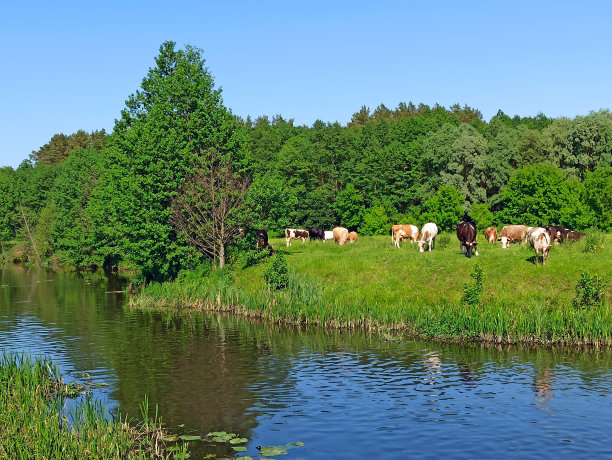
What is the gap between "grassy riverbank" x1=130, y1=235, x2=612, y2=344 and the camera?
37.6 metres

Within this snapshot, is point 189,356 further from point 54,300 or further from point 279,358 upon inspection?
point 54,300

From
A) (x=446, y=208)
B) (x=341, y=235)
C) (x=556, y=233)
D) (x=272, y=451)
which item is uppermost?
(x=446, y=208)

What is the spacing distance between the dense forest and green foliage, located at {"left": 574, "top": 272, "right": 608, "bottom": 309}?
32.0 metres

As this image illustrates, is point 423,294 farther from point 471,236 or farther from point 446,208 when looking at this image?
point 446,208

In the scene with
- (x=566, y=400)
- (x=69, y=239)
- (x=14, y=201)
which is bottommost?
(x=566, y=400)

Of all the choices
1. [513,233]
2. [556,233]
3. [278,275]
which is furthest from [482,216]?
[278,275]

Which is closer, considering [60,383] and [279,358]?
[60,383]

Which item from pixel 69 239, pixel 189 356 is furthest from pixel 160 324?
pixel 69 239

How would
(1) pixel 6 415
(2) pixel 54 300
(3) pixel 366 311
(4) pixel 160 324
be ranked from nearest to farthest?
(1) pixel 6 415, (3) pixel 366 311, (4) pixel 160 324, (2) pixel 54 300

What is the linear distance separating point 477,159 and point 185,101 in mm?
61891

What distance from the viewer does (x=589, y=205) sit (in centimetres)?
9875

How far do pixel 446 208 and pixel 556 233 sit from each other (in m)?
44.7

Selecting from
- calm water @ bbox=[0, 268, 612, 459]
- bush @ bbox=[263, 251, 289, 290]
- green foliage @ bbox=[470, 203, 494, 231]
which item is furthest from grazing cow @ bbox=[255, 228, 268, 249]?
green foliage @ bbox=[470, 203, 494, 231]

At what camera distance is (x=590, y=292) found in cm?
4028
